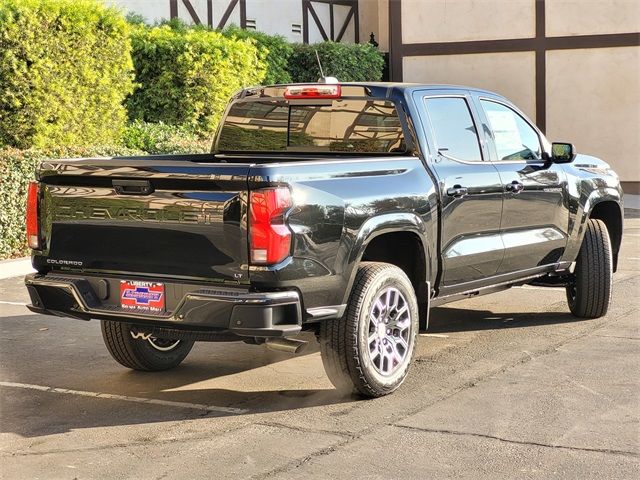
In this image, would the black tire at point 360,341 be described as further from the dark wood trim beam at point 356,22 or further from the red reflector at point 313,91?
the dark wood trim beam at point 356,22

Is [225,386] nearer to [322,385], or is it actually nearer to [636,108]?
[322,385]

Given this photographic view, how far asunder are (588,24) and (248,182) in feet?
56.2

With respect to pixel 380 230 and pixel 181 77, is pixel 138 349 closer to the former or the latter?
pixel 380 230

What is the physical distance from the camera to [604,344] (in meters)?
8.24

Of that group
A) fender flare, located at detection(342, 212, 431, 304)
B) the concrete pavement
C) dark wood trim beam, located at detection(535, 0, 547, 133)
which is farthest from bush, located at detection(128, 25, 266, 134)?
fender flare, located at detection(342, 212, 431, 304)

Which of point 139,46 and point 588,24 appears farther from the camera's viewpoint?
point 588,24

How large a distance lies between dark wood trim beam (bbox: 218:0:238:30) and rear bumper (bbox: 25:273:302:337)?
18.7 meters

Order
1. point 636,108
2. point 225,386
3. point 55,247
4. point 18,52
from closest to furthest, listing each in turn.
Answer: point 55,247 < point 225,386 < point 18,52 < point 636,108

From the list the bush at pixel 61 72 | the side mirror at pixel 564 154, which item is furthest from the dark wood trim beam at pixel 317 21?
the side mirror at pixel 564 154

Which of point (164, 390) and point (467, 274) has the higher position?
point (467, 274)

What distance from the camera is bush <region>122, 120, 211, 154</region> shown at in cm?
1630

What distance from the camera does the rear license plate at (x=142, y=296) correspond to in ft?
20.8

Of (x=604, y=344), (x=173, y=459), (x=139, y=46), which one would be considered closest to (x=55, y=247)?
(x=173, y=459)

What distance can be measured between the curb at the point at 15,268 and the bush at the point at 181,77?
6.16 m
